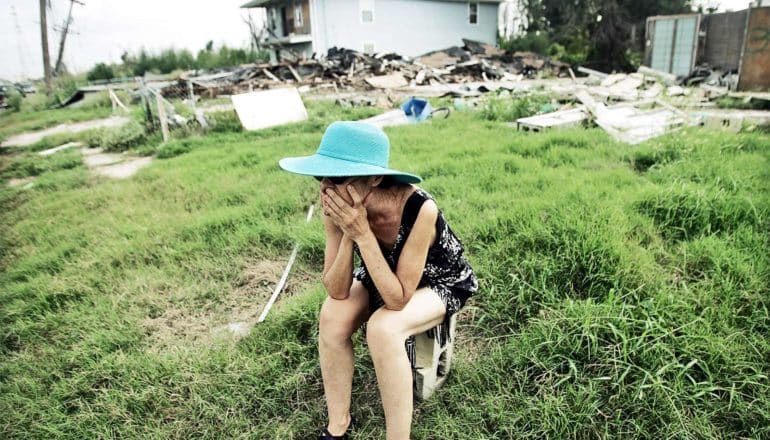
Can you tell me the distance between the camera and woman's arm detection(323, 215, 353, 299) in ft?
5.75

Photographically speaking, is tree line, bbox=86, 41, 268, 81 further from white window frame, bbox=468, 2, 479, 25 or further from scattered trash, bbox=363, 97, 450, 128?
scattered trash, bbox=363, 97, 450, 128

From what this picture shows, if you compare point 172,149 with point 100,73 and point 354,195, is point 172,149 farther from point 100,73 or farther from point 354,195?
point 100,73

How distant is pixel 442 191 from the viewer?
3801mm

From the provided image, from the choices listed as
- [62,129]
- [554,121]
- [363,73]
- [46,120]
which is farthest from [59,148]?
[363,73]

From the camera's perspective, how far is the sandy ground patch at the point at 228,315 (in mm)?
2549

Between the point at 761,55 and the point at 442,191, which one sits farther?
the point at 761,55

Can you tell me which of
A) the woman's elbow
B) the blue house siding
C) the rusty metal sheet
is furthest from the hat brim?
the blue house siding

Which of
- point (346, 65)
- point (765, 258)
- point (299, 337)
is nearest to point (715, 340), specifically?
point (765, 258)

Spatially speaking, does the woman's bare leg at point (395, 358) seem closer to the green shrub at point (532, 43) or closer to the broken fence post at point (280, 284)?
the broken fence post at point (280, 284)

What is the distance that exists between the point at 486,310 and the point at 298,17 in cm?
2409

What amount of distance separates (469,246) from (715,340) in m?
1.38

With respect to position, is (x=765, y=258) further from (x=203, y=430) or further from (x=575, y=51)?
(x=575, y=51)

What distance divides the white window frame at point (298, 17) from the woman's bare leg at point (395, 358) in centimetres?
2393

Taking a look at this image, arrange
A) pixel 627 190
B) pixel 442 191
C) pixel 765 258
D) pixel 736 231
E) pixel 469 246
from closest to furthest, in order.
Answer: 1. pixel 765 258
2. pixel 736 231
3. pixel 469 246
4. pixel 627 190
5. pixel 442 191
